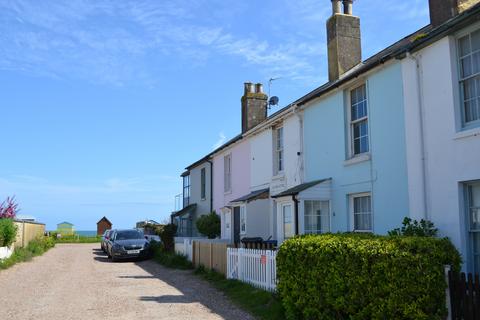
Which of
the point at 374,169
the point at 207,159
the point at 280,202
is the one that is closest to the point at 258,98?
the point at 207,159

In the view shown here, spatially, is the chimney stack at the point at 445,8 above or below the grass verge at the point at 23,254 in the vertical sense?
above

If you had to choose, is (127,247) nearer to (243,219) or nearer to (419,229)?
(243,219)

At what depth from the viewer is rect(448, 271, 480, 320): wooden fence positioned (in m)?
6.71

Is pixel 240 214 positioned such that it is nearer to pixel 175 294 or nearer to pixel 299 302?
pixel 175 294

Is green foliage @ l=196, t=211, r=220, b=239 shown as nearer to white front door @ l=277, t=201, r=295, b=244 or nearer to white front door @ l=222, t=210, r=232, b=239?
white front door @ l=222, t=210, r=232, b=239

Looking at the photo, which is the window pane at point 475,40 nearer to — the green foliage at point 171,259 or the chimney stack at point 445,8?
the chimney stack at point 445,8

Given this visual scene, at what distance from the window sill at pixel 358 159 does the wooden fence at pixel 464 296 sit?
5228mm

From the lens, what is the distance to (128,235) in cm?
2556

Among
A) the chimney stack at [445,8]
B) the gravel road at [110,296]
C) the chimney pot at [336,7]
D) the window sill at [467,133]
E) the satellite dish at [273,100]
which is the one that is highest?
the chimney pot at [336,7]

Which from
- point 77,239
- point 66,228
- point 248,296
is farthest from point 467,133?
point 66,228

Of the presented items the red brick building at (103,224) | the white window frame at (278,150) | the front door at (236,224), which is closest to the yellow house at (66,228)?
the red brick building at (103,224)

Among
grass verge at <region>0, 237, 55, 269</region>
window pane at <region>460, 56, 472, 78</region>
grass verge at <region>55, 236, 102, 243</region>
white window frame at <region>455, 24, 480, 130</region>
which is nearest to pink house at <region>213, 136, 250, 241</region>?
grass verge at <region>0, 237, 55, 269</region>

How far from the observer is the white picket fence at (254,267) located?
39.4ft

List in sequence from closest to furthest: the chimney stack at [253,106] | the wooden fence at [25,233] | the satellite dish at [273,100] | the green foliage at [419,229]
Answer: the green foliage at [419,229] → the chimney stack at [253,106] → the satellite dish at [273,100] → the wooden fence at [25,233]
